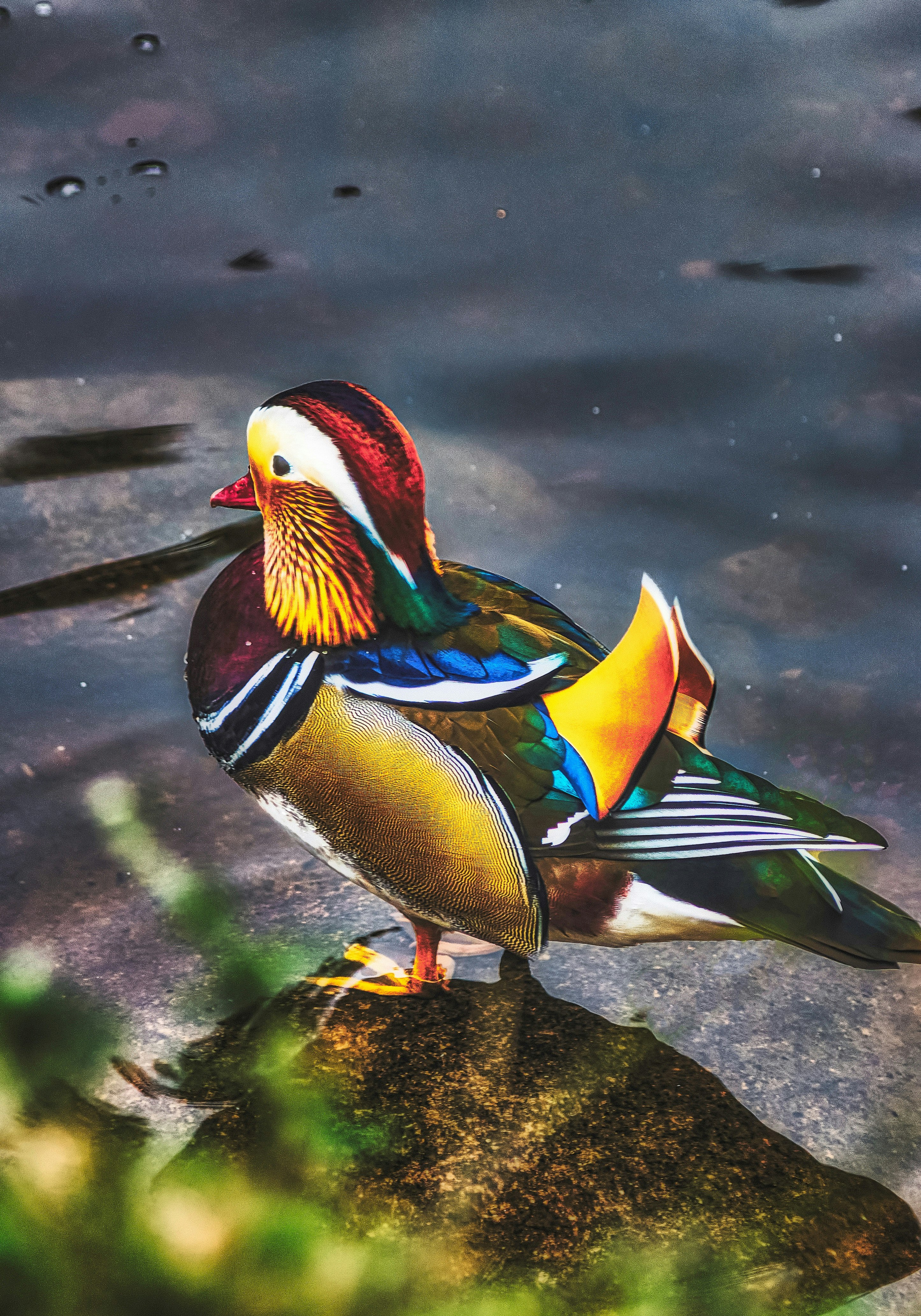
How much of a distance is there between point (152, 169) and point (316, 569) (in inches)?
67.5

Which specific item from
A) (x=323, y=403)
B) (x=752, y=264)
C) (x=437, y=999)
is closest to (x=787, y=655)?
(x=752, y=264)

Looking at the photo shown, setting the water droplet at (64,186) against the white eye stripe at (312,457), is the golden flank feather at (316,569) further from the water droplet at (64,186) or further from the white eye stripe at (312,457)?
the water droplet at (64,186)

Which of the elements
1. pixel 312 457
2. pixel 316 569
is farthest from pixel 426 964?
pixel 312 457

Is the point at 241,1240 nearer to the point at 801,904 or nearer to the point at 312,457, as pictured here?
the point at 801,904

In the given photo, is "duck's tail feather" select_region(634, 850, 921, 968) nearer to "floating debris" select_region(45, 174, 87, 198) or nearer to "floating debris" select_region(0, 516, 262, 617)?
"floating debris" select_region(0, 516, 262, 617)

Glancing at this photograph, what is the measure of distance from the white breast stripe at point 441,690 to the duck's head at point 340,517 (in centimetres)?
6

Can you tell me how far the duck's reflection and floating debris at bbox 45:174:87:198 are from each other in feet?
6.05

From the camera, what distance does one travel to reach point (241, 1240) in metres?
1.60

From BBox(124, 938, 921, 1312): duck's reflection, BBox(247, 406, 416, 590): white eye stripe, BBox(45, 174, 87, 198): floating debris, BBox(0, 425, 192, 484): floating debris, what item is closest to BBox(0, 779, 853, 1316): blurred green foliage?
BBox(124, 938, 921, 1312): duck's reflection

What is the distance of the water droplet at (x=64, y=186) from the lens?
113 inches

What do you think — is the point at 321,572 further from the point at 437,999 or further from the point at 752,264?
the point at 752,264

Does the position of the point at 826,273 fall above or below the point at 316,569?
below

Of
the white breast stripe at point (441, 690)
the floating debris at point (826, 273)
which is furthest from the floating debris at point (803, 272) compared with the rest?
the white breast stripe at point (441, 690)

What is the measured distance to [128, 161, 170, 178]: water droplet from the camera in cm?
287
